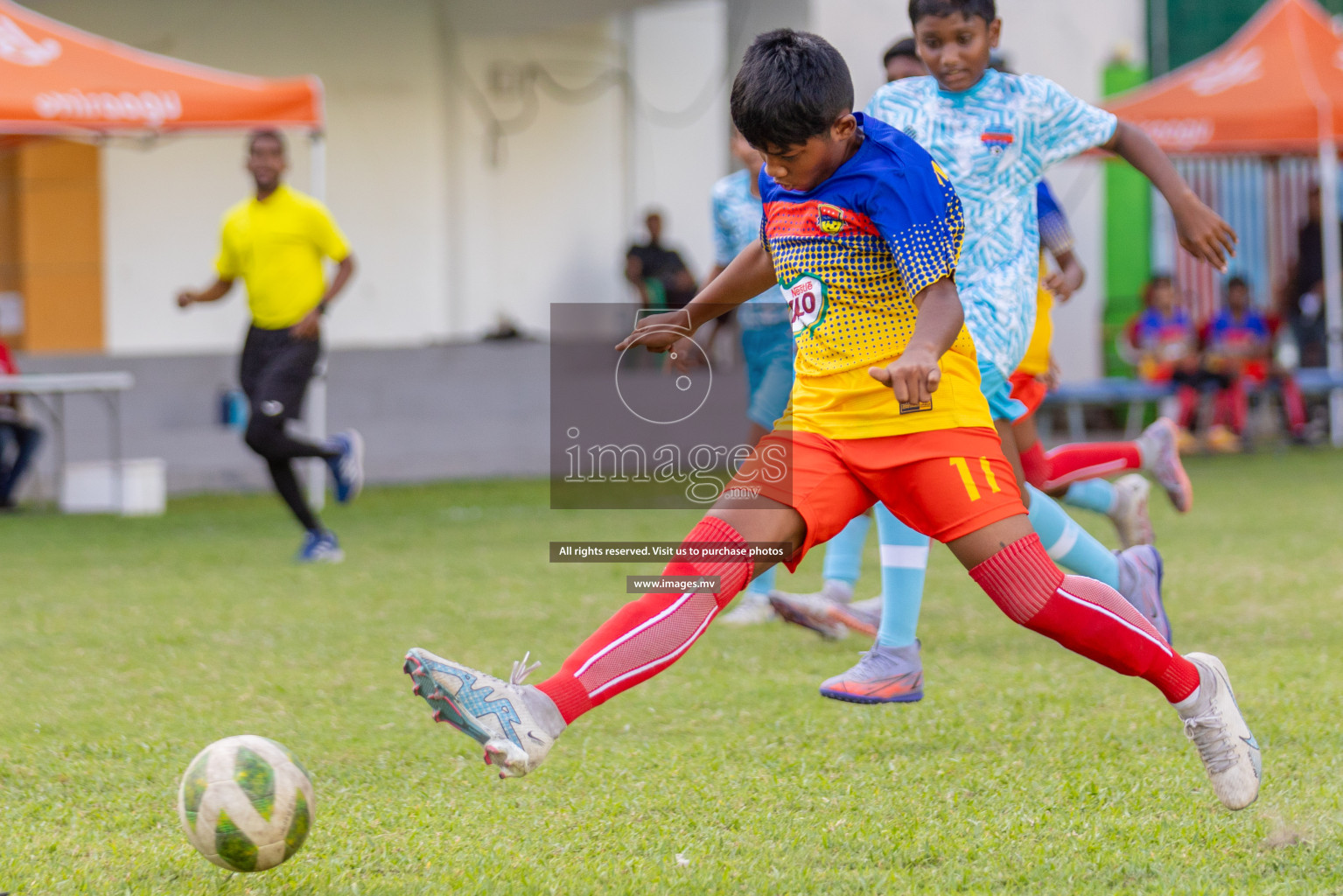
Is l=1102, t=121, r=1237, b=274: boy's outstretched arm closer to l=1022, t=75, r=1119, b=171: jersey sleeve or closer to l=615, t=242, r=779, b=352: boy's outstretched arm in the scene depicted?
l=1022, t=75, r=1119, b=171: jersey sleeve

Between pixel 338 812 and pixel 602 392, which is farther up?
pixel 602 392

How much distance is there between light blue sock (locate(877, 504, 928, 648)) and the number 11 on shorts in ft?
3.63

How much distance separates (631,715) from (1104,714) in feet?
4.46

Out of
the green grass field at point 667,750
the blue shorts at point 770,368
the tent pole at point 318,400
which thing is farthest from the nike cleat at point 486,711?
the tent pole at point 318,400

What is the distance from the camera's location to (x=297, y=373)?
8500 millimetres

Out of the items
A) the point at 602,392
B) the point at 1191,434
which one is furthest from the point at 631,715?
the point at 1191,434

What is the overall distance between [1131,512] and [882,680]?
2.09m

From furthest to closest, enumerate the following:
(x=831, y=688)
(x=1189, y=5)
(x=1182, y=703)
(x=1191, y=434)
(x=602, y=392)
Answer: (x=1189, y=5), (x=1191, y=434), (x=602, y=392), (x=831, y=688), (x=1182, y=703)

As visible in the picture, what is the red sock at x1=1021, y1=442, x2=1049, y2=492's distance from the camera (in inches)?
203

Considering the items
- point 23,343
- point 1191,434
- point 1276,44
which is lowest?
point 1191,434

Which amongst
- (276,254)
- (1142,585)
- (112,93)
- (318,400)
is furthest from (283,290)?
(1142,585)

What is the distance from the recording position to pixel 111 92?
9422 millimetres

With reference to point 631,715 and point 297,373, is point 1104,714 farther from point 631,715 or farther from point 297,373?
point 297,373

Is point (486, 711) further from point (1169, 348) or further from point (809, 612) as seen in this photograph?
point (1169, 348)
